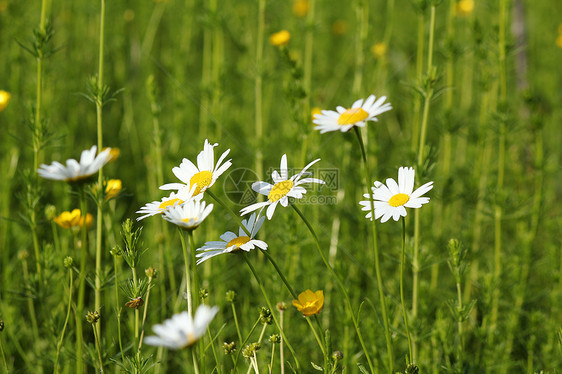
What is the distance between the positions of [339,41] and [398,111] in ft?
3.80

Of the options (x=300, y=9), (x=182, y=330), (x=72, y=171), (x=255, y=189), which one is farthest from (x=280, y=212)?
(x=300, y=9)

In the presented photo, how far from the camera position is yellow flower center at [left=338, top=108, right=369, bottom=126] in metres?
1.17

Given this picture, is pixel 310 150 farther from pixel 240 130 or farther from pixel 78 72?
pixel 78 72

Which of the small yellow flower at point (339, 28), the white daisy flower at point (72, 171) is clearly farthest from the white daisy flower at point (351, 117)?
the small yellow flower at point (339, 28)

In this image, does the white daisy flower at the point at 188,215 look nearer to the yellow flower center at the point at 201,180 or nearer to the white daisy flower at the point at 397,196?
the yellow flower center at the point at 201,180

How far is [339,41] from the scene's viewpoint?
4.63 metres

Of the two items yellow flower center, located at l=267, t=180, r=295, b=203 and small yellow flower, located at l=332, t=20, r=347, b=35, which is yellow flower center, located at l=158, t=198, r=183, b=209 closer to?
yellow flower center, located at l=267, t=180, r=295, b=203

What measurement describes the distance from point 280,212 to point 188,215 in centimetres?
143

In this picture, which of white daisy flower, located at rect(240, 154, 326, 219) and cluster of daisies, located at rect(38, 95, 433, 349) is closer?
cluster of daisies, located at rect(38, 95, 433, 349)

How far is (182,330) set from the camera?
83 cm

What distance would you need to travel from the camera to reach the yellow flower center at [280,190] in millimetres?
1180

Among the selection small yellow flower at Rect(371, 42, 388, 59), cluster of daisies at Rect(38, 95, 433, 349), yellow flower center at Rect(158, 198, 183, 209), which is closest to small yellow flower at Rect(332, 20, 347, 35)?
small yellow flower at Rect(371, 42, 388, 59)

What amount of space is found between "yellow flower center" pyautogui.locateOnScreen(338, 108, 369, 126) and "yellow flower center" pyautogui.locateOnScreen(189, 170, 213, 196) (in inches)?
14.1

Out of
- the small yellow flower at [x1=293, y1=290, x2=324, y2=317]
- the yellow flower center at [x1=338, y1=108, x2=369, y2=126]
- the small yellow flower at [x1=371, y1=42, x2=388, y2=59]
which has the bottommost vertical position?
the small yellow flower at [x1=293, y1=290, x2=324, y2=317]
